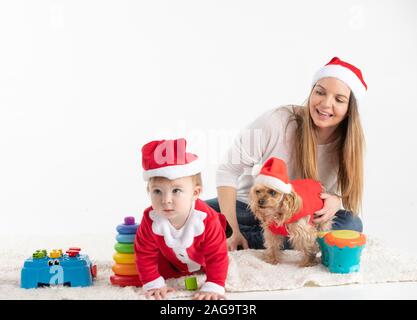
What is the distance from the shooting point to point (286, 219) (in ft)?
8.07

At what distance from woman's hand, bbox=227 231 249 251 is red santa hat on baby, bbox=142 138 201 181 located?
0.65 meters

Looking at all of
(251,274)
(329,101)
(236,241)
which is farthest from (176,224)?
(329,101)

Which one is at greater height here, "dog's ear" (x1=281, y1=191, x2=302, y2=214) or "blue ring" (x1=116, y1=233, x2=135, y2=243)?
"dog's ear" (x1=281, y1=191, x2=302, y2=214)

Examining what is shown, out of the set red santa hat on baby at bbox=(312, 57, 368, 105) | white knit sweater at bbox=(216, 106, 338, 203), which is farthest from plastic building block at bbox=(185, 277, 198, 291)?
red santa hat on baby at bbox=(312, 57, 368, 105)

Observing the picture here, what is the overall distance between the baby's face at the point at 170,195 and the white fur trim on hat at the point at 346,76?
2.53 ft

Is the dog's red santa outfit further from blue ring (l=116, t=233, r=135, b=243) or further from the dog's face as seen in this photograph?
blue ring (l=116, t=233, r=135, b=243)

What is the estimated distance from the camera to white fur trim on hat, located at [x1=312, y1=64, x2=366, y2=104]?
2604 millimetres

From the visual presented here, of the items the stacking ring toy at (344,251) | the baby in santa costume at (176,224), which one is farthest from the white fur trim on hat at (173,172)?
the stacking ring toy at (344,251)

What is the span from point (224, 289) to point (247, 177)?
2.46 ft

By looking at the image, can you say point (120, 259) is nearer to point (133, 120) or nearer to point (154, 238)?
point (154, 238)

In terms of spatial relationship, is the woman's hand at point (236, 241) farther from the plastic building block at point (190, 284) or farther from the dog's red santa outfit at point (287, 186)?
the plastic building block at point (190, 284)

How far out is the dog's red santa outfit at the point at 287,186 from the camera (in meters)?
2.38

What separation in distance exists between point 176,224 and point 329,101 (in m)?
0.77

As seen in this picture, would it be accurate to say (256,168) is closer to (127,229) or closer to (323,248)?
(323,248)
